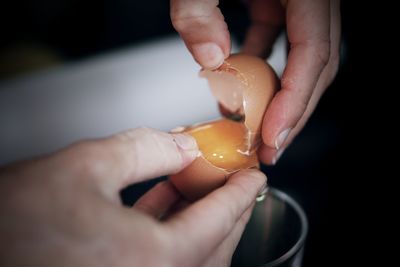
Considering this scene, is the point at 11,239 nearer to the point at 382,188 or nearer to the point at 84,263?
the point at 84,263

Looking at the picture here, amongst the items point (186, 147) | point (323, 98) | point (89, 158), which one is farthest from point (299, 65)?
point (323, 98)

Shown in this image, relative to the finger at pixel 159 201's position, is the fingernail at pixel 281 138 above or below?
above

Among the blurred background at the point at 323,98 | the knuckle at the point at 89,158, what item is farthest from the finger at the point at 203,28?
the blurred background at the point at 323,98

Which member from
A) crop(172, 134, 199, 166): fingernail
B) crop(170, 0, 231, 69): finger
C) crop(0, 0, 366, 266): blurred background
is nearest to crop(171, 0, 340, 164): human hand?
crop(170, 0, 231, 69): finger

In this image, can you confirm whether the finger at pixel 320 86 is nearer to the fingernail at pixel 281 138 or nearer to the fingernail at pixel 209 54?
the fingernail at pixel 281 138

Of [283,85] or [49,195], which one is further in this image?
[283,85]

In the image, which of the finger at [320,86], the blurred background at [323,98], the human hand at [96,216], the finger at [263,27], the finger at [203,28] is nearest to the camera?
the human hand at [96,216]

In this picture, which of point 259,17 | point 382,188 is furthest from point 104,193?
point 382,188
